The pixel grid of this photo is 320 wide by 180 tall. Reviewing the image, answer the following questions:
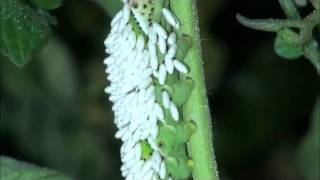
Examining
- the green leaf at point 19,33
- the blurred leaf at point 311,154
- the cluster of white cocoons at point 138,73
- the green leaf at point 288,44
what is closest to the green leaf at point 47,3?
the green leaf at point 19,33

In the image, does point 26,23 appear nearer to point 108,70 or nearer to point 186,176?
point 108,70

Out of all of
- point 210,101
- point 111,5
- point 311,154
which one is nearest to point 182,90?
point 111,5

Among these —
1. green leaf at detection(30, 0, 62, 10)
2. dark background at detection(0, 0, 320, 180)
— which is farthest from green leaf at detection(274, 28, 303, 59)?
dark background at detection(0, 0, 320, 180)

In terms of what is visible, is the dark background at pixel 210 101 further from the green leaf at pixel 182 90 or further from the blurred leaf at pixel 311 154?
the green leaf at pixel 182 90

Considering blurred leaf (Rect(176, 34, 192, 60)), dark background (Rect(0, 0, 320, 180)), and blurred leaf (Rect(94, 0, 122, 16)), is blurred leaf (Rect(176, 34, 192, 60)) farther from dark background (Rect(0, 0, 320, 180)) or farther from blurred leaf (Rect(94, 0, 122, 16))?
dark background (Rect(0, 0, 320, 180))

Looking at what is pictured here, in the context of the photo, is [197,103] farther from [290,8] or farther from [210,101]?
[210,101]

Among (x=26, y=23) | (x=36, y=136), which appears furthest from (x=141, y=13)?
(x=36, y=136)

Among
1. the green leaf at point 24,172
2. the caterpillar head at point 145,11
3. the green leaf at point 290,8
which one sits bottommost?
the green leaf at point 24,172
